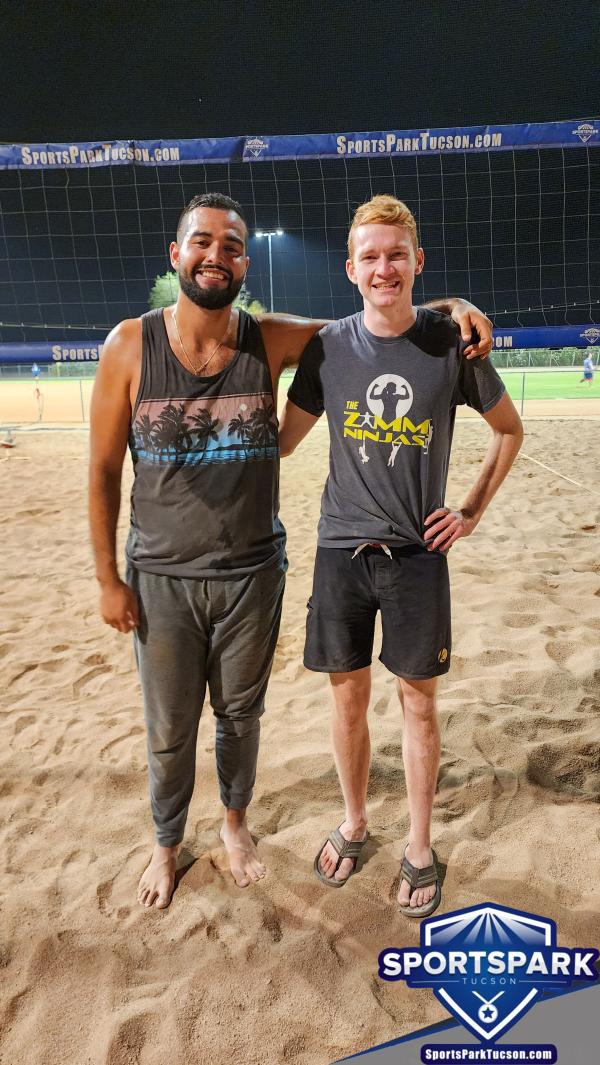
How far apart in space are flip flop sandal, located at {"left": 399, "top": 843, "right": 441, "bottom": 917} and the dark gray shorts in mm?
594

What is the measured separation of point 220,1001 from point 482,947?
2.12 feet

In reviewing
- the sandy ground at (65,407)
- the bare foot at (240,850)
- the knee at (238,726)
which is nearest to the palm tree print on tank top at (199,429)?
the knee at (238,726)

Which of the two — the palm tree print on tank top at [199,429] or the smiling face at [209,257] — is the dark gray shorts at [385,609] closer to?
the palm tree print on tank top at [199,429]

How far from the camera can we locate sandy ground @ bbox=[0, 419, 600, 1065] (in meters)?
1.51

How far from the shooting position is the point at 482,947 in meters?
1.52

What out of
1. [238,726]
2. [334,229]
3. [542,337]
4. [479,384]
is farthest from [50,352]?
[334,229]

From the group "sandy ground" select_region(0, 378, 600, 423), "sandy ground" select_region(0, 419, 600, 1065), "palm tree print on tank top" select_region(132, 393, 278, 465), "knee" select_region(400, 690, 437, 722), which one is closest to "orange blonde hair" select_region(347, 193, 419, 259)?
"palm tree print on tank top" select_region(132, 393, 278, 465)

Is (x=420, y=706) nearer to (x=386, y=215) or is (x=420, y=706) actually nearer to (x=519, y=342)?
(x=386, y=215)

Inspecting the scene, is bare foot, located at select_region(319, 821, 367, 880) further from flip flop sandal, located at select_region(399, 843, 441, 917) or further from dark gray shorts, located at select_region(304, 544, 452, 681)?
dark gray shorts, located at select_region(304, 544, 452, 681)

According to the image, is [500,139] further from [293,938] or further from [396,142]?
[293,938]

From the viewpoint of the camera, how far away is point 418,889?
5.94ft

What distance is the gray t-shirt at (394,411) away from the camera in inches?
65.5

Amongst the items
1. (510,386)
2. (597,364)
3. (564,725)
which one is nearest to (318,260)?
(597,364)

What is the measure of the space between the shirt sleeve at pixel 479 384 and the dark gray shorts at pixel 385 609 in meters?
0.43
